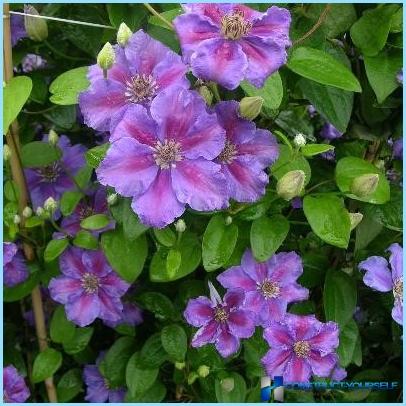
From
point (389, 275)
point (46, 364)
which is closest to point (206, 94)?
point (389, 275)

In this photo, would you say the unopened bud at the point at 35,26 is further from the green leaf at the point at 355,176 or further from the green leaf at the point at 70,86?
the green leaf at the point at 355,176

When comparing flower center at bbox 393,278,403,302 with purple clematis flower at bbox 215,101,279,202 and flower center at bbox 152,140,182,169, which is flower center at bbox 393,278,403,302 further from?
flower center at bbox 152,140,182,169

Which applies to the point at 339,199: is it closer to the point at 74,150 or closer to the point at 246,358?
the point at 246,358

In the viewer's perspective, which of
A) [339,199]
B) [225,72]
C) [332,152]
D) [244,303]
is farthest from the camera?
[332,152]

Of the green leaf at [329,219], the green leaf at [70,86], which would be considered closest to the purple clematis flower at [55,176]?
the green leaf at [70,86]

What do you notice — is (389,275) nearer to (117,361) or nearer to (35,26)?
(117,361)

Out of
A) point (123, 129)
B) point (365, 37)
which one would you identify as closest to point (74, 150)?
point (123, 129)
